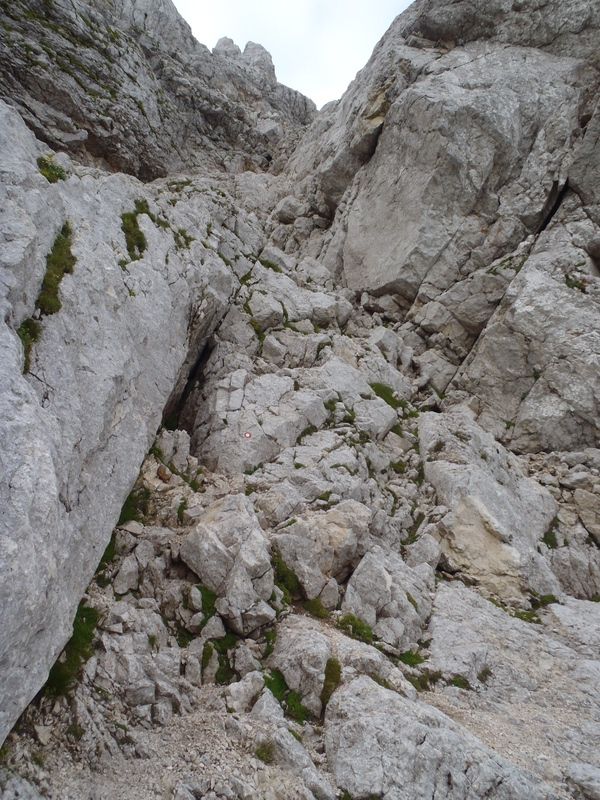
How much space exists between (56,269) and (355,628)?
16469 millimetres

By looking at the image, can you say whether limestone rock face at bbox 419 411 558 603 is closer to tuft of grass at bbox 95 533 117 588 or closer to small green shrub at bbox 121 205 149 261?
tuft of grass at bbox 95 533 117 588

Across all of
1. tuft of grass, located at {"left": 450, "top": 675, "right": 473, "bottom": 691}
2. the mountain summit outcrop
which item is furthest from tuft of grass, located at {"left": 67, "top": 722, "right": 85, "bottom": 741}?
tuft of grass, located at {"left": 450, "top": 675, "right": 473, "bottom": 691}

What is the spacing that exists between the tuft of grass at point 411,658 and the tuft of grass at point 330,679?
3.51 m

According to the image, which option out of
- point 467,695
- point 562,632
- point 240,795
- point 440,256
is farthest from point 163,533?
point 440,256

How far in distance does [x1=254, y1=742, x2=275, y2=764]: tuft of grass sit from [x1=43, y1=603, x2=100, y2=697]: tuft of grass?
5.01 meters

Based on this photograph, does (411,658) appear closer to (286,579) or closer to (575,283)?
(286,579)

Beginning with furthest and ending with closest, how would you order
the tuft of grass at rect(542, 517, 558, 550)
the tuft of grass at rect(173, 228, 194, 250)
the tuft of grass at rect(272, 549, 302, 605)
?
the tuft of grass at rect(173, 228, 194, 250), the tuft of grass at rect(542, 517, 558, 550), the tuft of grass at rect(272, 549, 302, 605)

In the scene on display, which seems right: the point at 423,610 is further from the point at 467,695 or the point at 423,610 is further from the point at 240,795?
the point at 240,795

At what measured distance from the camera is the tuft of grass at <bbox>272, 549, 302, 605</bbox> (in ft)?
54.9

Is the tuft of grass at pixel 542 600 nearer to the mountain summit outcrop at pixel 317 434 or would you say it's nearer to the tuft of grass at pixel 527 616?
the mountain summit outcrop at pixel 317 434

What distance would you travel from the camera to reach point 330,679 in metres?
13.6

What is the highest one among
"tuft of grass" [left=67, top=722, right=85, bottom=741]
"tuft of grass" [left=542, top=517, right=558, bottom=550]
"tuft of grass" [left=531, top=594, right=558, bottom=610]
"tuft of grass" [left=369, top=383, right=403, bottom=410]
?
"tuft of grass" [left=369, top=383, right=403, bottom=410]

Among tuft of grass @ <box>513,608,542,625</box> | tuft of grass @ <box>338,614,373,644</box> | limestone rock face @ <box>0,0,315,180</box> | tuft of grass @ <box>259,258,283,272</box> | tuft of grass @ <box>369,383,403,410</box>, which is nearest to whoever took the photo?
tuft of grass @ <box>338,614,373,644</box>

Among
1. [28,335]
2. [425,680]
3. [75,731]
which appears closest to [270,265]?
[28,335]
